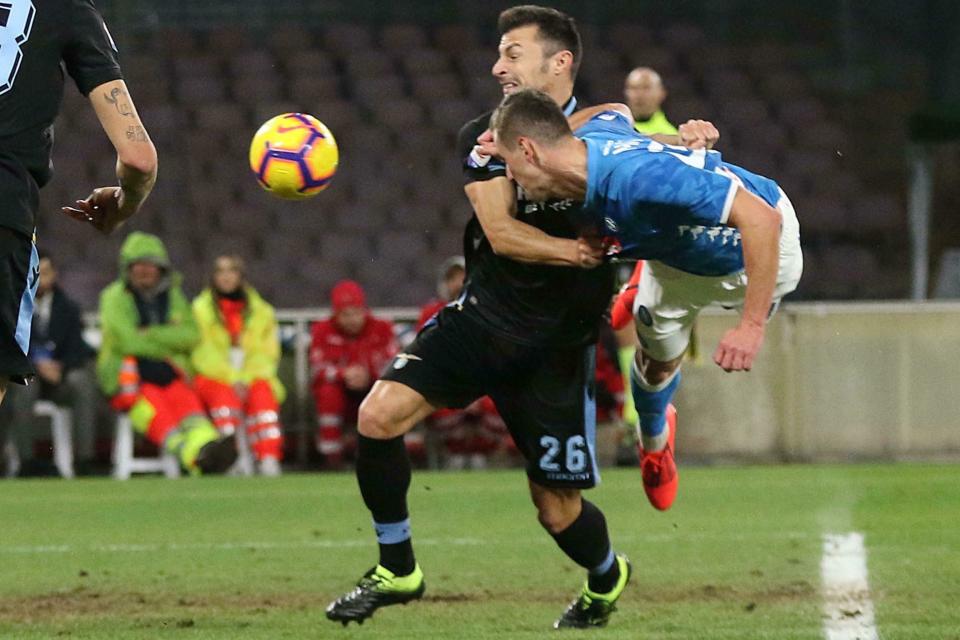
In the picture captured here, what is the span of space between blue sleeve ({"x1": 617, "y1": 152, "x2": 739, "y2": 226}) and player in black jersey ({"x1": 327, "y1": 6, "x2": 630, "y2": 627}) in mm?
499

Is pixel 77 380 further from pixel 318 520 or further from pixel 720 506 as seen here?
pixel 720 506

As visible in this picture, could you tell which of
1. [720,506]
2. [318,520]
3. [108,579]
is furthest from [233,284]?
[108,579]

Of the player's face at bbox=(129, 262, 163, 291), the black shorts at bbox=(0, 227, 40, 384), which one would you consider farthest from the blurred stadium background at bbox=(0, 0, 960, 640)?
the black shorts at bbox=(0, 227, 40, 384)

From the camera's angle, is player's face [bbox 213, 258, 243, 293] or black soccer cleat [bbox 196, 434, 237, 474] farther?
player's face [bbox 213, 258, 243, 293]

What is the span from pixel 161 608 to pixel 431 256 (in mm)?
8960

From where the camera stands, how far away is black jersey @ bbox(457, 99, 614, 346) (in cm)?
568

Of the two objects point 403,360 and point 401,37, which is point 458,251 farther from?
point 403,360

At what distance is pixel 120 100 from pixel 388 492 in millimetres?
1743

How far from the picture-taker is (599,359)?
1286 centimetres

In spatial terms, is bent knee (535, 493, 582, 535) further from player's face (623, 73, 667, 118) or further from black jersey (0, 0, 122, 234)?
player's face (623, 73, 667, 118)

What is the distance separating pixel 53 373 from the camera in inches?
490

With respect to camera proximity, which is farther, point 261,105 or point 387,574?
point 261,105

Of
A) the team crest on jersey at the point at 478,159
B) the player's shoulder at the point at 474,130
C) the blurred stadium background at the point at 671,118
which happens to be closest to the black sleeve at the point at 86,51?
the team crest on jersey at the point at 478,159

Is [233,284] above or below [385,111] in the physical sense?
below
